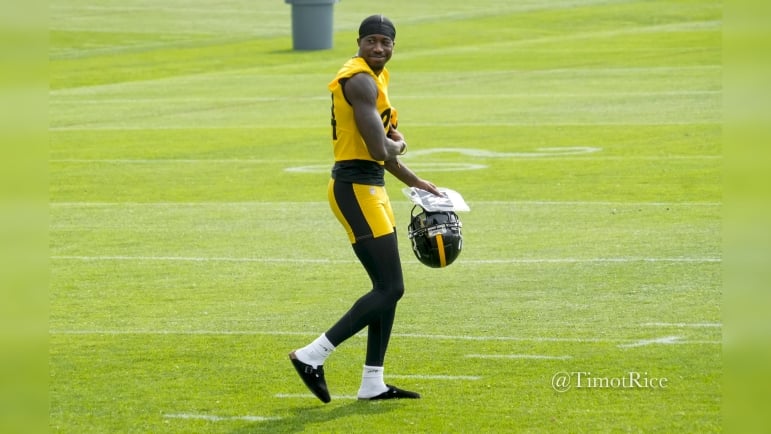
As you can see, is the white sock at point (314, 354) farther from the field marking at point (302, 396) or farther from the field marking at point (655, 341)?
the field marking at point (655, 341)

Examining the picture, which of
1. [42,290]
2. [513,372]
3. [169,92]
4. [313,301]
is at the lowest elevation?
[169,92]

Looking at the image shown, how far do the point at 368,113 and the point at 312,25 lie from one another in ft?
94.2

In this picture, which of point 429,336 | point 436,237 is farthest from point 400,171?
point 429,336

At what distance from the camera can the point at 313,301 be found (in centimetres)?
946

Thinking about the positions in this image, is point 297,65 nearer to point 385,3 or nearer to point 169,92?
point 169,92

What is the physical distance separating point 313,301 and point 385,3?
39.1 metres

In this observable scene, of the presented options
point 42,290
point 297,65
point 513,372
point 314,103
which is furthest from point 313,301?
point 297,65

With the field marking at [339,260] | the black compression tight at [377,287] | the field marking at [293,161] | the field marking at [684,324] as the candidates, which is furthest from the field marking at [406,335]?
the field marking at [293,161]

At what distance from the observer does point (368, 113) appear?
20.2 ft

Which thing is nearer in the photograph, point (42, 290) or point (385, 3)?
point (42, 290)

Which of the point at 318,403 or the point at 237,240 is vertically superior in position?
the point at 318,403

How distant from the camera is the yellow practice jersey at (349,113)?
6266mm

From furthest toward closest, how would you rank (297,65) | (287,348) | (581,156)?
(297,65) → (581,156) → (287,348)

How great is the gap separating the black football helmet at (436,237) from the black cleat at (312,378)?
78 cm
